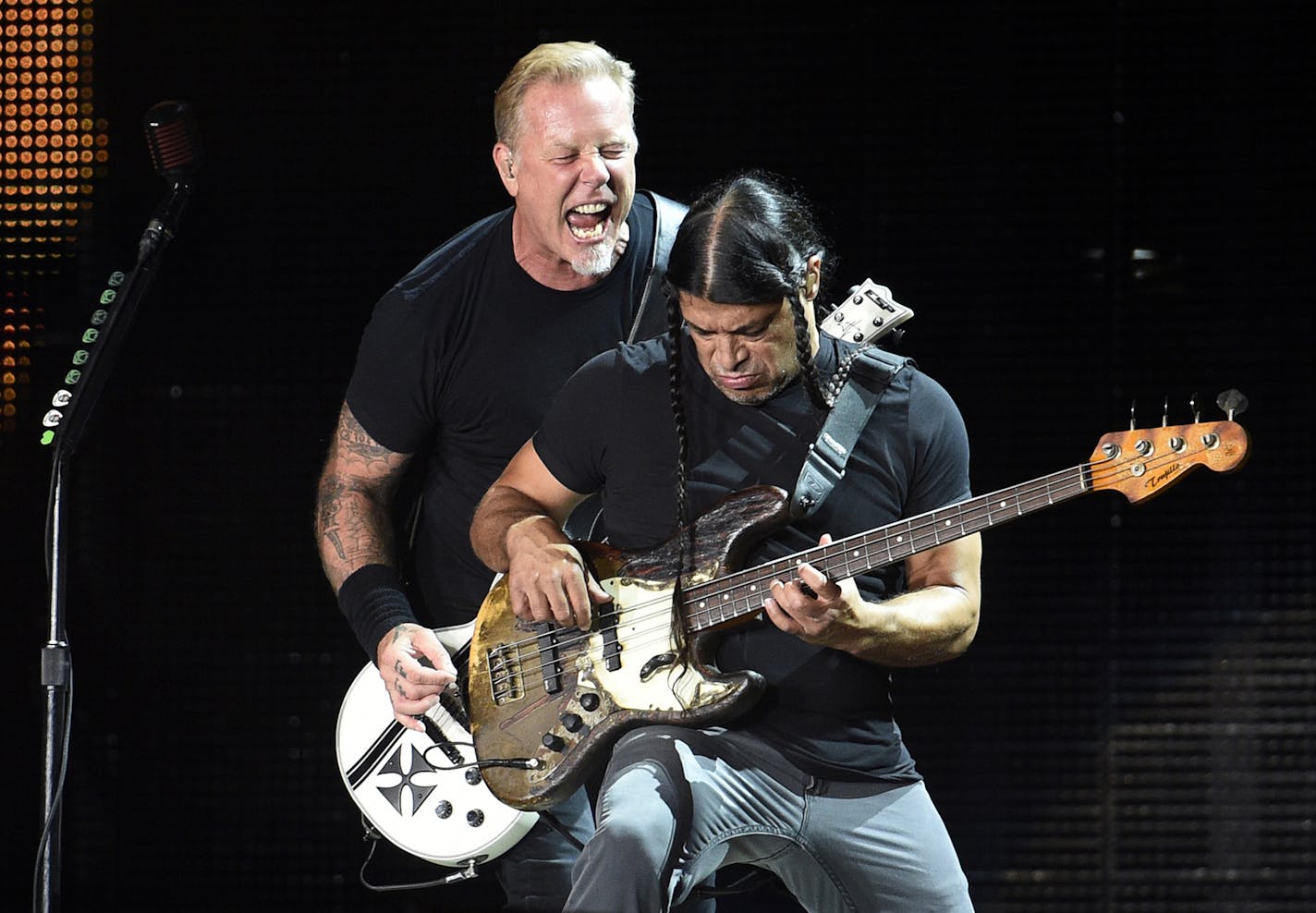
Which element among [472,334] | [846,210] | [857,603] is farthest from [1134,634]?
[472,334]

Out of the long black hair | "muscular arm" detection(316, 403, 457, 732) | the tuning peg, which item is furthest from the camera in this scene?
"muscular arm" detection(316, 403, 457, 732)

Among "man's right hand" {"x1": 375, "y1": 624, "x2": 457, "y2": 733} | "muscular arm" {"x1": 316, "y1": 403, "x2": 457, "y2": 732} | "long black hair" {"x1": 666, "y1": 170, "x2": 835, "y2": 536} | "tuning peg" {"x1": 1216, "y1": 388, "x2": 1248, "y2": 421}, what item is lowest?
"man's right hand" {"x1": 375, "y1": 624, "x2": 457, "y2": 733}

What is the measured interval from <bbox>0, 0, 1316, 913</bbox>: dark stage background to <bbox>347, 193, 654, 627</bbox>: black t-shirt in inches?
21.8

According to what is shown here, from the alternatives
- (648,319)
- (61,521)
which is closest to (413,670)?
(61,521)

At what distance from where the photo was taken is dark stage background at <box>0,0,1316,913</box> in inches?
147

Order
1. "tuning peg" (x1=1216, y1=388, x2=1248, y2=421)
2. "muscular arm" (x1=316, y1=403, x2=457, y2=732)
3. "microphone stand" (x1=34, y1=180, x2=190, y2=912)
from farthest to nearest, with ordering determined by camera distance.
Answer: "muscular arm" (x1=316, y1=403, x2=457, y2=732)
"microphone stand" (x1=34, y1=180, x2=190, y2=912)
"tuning peg" (x1=1216, y1=388, x2=1248, y2=421)

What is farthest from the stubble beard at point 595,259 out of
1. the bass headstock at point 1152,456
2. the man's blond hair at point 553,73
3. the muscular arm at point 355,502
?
the bass headstock at point 1152,456

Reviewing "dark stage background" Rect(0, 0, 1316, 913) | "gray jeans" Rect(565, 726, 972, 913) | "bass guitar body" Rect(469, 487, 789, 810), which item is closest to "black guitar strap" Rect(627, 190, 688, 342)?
"dark stage background" Rect(0, 0, 1316, 913)

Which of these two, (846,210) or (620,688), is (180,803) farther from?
(846,210)

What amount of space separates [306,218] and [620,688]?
1788 mm

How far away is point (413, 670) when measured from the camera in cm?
309

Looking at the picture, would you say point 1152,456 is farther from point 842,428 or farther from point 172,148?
point 172,148

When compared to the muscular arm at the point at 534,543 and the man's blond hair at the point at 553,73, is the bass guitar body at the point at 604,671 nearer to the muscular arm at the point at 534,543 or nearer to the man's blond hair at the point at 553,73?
the muscular arm at the point at 534,543

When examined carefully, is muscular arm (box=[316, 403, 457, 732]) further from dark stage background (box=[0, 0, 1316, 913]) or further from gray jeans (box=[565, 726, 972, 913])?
gray jeans (box=[565, 726, 972, 913])
